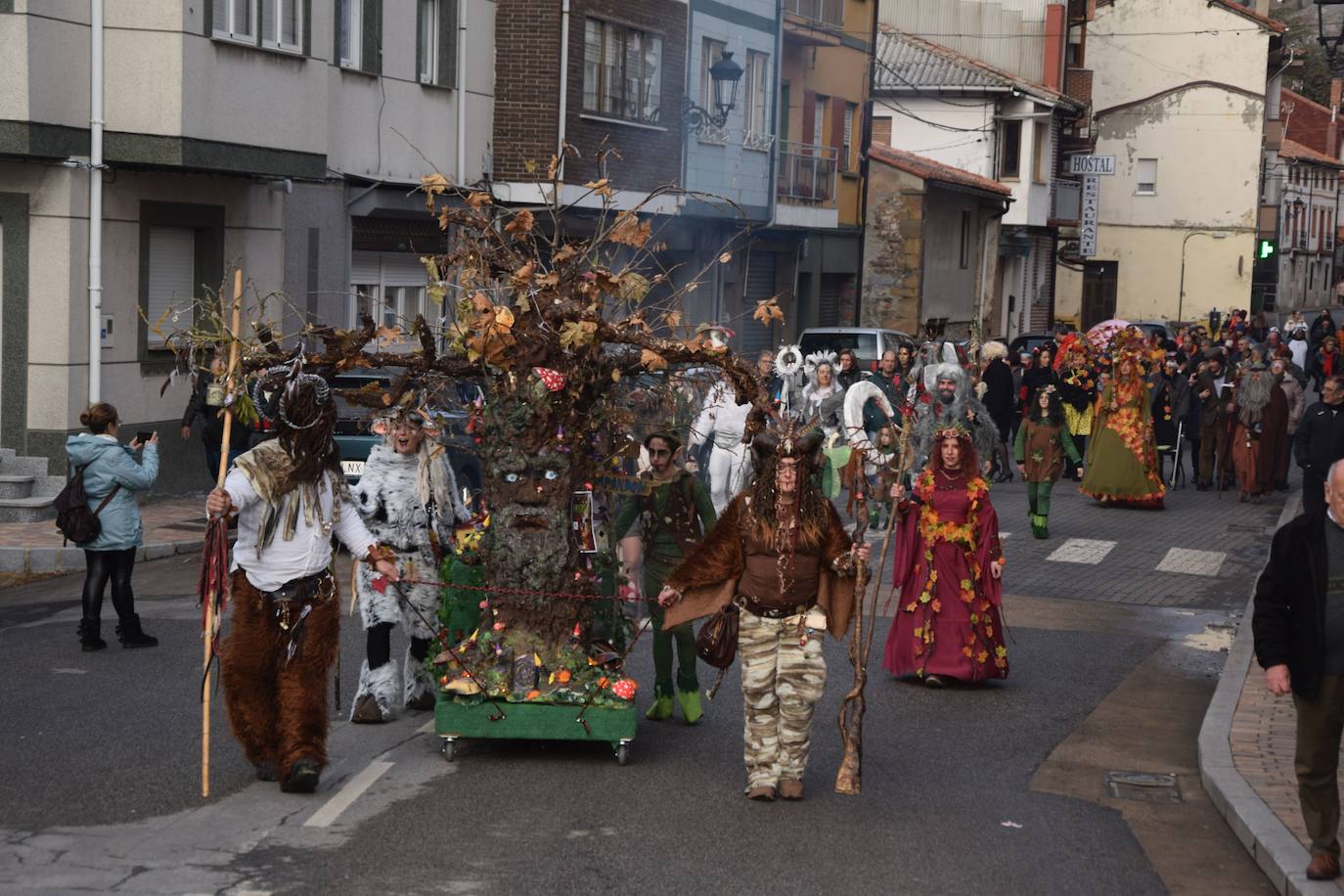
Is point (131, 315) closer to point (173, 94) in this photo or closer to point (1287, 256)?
point (173, 94)

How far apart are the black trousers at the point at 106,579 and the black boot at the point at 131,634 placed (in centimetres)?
6

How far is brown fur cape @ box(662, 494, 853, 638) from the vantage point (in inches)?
333

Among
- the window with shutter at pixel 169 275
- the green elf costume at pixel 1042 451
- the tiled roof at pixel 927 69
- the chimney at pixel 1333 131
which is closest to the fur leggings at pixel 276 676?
the window with shutter at pixel 169 275

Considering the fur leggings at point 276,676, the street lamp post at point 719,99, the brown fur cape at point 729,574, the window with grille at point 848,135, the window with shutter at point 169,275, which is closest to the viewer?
the fur leggings at point 276,676

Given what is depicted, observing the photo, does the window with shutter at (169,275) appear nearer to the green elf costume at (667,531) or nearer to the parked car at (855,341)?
the green elf costume at (667,531)

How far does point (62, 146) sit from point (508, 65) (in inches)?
357

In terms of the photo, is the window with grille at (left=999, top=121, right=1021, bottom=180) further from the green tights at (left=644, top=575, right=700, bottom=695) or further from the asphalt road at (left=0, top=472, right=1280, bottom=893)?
the green tights at (left=644, top=575, right=700, bottom=695)

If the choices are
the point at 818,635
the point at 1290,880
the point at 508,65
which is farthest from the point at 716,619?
the point at 508,65

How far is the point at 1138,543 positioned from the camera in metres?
18.6

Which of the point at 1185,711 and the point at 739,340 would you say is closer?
the point at 1185,711

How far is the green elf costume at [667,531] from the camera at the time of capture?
Answer: 9.82 meters

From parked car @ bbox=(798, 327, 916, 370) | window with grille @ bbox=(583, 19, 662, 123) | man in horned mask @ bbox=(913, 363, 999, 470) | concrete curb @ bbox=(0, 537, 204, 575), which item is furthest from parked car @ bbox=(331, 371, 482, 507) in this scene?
parked car @ bbox=(798, 327, 916, 370)

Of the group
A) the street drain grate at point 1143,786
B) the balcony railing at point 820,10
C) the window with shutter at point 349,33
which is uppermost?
the balcony railing at point 820,10

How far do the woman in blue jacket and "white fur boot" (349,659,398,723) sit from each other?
2.52m
